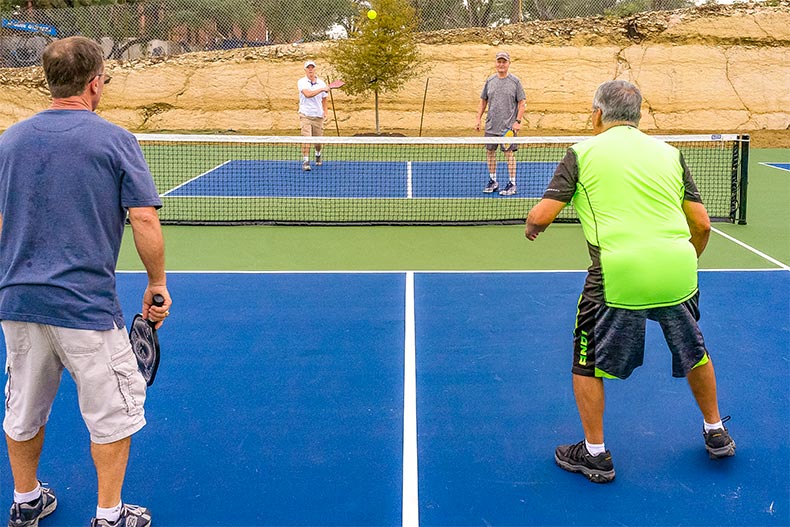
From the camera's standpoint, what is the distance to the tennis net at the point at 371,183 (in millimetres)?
10156

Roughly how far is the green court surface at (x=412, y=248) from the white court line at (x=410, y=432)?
1.89 m

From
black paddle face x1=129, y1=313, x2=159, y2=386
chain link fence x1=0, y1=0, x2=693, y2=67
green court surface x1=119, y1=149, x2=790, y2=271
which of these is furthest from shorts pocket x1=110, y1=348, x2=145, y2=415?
chain link fence x1=0, y1=0, x2=693, y2=67

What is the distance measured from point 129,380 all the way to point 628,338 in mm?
2020

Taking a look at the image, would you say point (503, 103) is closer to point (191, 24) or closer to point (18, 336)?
point (18, 336)

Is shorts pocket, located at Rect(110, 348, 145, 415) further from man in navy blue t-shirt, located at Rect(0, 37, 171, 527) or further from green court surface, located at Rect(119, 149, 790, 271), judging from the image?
green court surface, located at Rect(119, 149, 790, 271)

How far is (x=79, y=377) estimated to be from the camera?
3.06m

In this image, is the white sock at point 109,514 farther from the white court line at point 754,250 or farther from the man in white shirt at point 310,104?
the man in white shirt at point 310,104

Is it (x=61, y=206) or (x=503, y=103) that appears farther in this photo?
(x=503, y=103)

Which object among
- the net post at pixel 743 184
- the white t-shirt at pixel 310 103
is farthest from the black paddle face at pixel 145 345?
the white t-shirt at pixel 310 103

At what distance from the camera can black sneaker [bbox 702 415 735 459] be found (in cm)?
392

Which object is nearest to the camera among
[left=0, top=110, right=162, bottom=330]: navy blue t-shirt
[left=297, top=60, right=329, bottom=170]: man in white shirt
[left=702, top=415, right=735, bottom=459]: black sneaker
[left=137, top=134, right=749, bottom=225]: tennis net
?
[left=0, top=110, right=162, bottom=330]: navy blue t-shirt

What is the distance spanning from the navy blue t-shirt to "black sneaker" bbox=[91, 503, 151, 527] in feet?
2.46

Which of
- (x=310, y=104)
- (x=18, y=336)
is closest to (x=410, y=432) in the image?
(x=18, y=336)

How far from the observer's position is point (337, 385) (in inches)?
194
